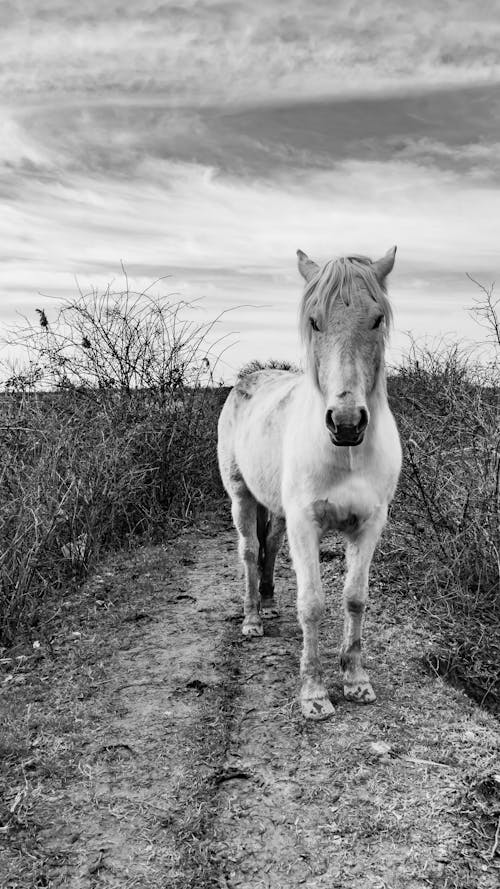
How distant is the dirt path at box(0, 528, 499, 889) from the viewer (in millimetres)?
2430

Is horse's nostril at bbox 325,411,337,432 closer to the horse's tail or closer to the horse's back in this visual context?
the horse's back

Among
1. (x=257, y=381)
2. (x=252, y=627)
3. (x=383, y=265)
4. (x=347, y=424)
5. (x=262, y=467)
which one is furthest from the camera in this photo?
(x=257, y=381)

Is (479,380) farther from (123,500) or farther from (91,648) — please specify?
(91,648)

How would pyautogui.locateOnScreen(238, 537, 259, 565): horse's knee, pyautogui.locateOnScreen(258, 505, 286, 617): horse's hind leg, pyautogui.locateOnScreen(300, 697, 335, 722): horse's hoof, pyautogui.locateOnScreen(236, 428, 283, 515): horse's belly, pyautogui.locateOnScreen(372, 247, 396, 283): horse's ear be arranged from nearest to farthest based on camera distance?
pyautogui.locateOnScreen(372, 247, 396, 283): horse's ear
pyautogui.locateOnScreen(300, 697, 335, 722): horse's hoof
pyautogui.locateOnScreen(236, 428, 283, 515): horse's belly
pyautogui.locateOnScreen(238, 537, 259, 565): horse's knee
pyautogui.locateOnScreen(258, 505, 286, 617): horse's hind leg

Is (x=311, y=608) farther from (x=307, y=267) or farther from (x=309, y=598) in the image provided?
(x=307, y=267)

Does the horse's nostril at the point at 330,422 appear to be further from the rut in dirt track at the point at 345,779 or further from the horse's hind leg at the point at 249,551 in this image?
the horse's hind leg at the point at 249,551

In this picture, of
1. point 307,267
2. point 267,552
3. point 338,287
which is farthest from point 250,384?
point 338,287

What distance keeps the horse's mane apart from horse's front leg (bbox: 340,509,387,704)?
1.10 meters

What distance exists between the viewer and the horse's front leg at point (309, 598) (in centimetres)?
341

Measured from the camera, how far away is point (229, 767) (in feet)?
9.83

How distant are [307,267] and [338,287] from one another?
434 millimetres

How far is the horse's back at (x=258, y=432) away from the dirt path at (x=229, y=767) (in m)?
1.10

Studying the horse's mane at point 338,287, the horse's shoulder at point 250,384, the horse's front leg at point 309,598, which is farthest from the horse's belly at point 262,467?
the horse's mane at point 338,287

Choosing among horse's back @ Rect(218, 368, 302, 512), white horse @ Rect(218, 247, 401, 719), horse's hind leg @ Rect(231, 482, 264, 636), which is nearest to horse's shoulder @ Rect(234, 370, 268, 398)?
horse's back @ Rect(218, 368, 302, 512)
